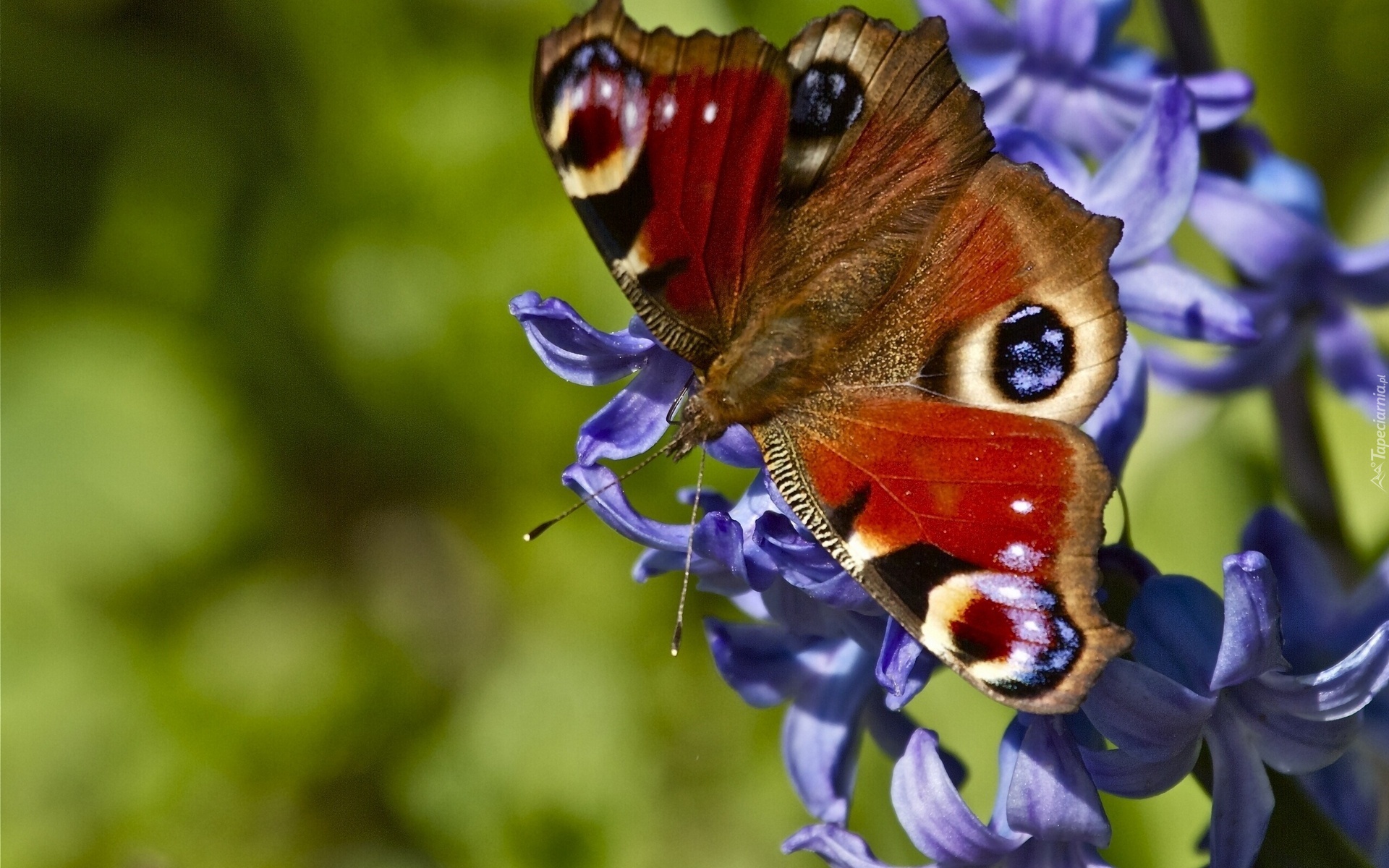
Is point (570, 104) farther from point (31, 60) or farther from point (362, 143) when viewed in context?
point (31, 60)

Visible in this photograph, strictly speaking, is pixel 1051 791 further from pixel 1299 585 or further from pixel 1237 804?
pixel 1299 585

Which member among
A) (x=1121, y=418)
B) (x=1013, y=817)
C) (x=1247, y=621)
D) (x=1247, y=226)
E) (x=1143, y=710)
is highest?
(x=1247, y=226)

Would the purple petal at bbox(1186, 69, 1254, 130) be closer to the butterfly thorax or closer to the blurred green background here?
the butterfly thorax

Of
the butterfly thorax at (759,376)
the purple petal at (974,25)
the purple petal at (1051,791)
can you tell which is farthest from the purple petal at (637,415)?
the purple petal at (974,25)

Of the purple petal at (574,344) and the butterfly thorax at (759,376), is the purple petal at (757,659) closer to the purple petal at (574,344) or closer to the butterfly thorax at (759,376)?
the butterfly thorax at (759,376)

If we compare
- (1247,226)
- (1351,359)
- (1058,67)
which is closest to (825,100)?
(1058,67)

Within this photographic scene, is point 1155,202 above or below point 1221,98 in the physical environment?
below
